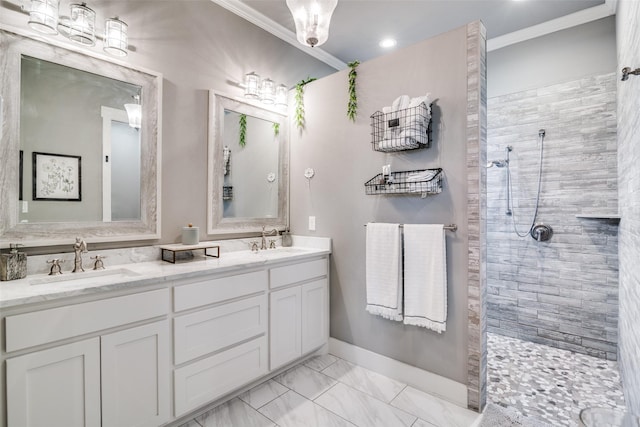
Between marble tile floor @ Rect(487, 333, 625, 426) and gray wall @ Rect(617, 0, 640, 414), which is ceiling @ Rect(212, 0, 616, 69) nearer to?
gray wall @ Rect(617, 0, 640, 414)

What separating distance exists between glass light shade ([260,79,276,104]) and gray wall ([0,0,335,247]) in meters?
0.20

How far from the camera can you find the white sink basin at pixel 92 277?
5.20 ft

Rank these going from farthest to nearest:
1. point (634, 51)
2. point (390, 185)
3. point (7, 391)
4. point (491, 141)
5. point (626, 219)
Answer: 1. point (491, 141)
2. point (390, 185)
3. point (626, 219)
4. point (634, 51)
5. point (7, 391)

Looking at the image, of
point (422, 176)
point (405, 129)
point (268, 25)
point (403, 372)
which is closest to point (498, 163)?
point (422, 176)

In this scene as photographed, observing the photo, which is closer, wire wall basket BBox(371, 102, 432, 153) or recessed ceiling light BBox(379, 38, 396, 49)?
wire wall basket BBox(371, 102, 432, 153)

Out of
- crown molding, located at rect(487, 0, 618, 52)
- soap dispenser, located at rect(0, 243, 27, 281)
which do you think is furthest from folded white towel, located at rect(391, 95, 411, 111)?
soap dispenser, located at rect(0, 243, 27, 281)

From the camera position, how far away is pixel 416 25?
2.98 m

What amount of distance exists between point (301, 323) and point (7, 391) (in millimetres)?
1661

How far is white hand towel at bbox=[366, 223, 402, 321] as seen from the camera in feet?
7.47

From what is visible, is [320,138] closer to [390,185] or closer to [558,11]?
[390,185]

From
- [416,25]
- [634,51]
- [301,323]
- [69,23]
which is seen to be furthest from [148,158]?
[634,51]

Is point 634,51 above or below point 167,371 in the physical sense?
above

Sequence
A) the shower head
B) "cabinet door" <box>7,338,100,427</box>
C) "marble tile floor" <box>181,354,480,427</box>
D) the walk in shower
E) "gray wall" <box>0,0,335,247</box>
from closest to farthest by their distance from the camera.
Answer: "cabinet door" <box>7,338,100,427</box>, "marble tile floor" <box>181,354,480,427</box>, "gray wall" <box>0,0,335,247</box>, the walk in shower, the shower head

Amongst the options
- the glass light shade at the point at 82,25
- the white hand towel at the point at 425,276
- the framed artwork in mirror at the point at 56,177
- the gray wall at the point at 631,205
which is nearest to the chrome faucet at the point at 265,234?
the white hand towel at the point at 425,276
